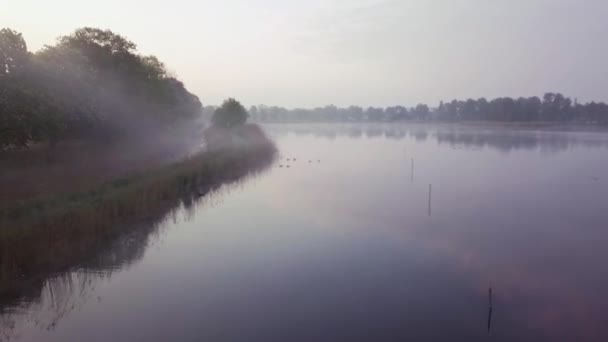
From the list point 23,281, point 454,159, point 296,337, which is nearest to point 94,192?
point 23,281

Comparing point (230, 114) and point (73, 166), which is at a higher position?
point (230, 114)

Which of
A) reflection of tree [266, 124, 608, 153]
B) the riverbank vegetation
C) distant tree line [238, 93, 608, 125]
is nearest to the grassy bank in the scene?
the riverbank vegetation

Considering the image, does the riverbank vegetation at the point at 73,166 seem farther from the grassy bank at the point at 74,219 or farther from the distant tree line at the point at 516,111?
the distant tree line at the point at 516,111

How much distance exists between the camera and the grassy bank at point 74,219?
8383 mm

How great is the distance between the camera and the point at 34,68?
16.6 metres

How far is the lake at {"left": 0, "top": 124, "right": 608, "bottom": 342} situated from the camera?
6852 mm

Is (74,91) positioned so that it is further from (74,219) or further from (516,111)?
(516,111)

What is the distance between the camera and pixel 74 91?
19344mm

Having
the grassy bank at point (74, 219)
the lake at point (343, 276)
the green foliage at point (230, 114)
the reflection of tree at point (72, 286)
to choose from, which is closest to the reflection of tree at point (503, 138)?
the green foliage at point (230, 114)

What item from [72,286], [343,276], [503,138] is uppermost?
[503,138]

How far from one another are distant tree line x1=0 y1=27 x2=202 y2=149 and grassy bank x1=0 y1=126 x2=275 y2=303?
3.79 m

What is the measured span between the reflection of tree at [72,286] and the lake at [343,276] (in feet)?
0.13

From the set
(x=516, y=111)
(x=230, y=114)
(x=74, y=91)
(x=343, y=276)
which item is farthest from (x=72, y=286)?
(x=516, y=111)

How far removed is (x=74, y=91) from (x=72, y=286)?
14.5 meters
